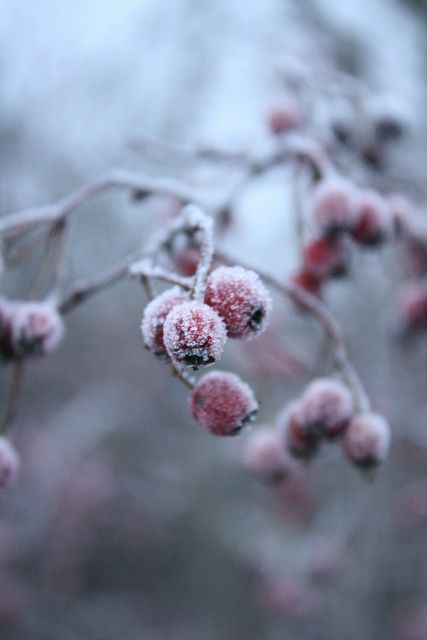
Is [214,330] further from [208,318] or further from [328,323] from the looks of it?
[328,323]

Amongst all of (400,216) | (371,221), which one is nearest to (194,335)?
(371,221)

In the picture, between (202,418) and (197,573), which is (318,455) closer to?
(202,418)

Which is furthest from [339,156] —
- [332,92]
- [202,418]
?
[202,418]

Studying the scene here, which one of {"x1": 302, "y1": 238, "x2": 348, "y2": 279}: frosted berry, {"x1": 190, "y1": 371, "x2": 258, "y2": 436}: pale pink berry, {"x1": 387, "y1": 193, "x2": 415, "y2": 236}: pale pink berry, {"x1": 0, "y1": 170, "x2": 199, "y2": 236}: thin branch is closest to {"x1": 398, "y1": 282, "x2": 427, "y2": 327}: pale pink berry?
{"x1": 387, "y1": 193, "x2": 415, "y2": 236}: pale pink berry

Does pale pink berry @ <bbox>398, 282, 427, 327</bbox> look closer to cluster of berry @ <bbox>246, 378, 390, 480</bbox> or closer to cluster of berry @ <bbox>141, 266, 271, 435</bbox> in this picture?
cluster of berry @ <bbox>246, 378, 390, 480</bbox>

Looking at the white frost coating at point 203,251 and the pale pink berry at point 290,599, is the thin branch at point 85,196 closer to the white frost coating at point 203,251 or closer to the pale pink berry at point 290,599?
the white frost coating at point 203,251
